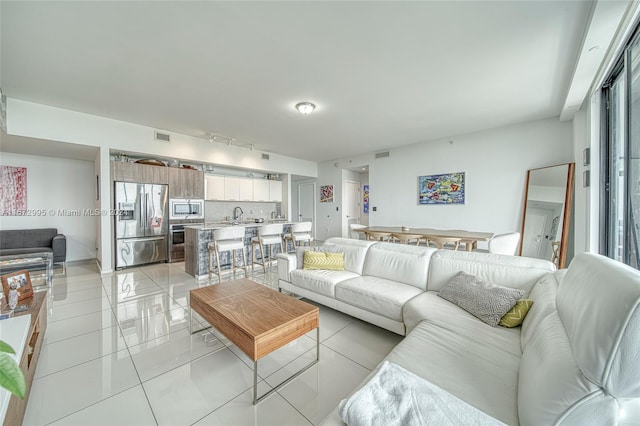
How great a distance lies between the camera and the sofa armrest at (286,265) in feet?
10.3

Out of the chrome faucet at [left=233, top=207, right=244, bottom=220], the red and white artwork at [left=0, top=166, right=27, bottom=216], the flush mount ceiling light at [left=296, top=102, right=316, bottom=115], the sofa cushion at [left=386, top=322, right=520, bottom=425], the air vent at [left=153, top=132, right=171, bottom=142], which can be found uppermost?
the flush mount ceiling light at [left=296, top=102, right=316, bottom=115]

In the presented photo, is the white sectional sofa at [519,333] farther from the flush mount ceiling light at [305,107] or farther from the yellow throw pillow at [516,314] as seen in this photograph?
the flush mount ceiling light at [305,107]

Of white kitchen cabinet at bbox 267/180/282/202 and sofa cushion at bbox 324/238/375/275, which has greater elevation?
white kitchen cabinet at bbox 267/180/282/202

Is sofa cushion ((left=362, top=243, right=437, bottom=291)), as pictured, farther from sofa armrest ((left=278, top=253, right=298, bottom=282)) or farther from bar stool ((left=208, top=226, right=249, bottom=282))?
bar stool ((left=208, top=226, right=249, bottom=282))

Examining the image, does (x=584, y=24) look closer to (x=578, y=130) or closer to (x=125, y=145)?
(x=578, y=130)

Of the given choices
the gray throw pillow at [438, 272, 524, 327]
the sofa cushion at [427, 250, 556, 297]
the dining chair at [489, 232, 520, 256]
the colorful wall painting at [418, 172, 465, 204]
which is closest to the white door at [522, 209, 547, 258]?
the colorful wall painting at [418, 172, 465, 204]

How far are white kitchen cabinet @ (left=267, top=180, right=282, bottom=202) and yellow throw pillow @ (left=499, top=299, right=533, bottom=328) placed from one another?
6.32 metres

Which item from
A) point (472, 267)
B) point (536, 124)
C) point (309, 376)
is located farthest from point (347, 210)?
point (309, 376)

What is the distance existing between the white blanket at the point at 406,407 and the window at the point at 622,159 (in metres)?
2.45

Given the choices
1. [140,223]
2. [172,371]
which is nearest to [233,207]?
[140,223]

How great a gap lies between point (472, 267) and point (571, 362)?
1492 mm

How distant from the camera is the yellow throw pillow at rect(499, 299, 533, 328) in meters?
1.67

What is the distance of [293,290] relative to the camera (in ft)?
10.0

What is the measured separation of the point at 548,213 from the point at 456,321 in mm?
3969
